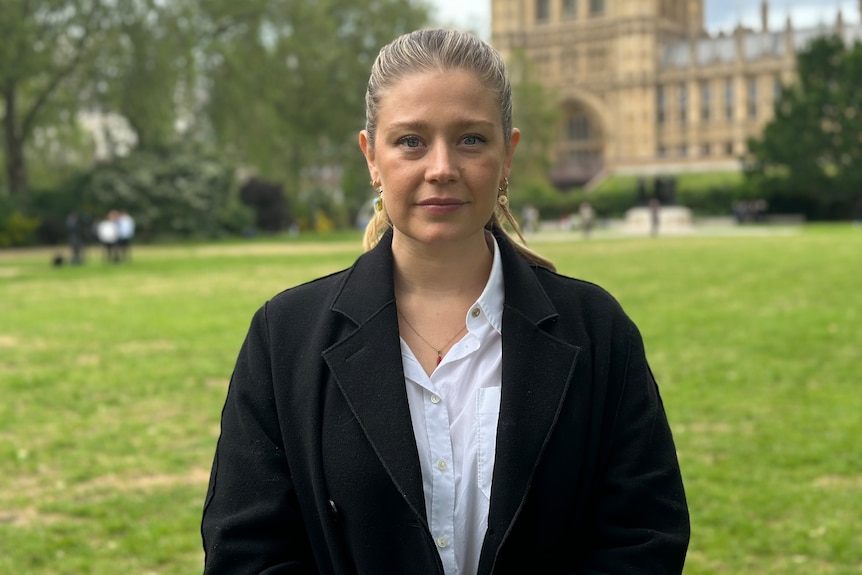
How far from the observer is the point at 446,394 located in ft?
8.17

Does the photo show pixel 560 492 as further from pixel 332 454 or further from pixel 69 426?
pixel 69 426

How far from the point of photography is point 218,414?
900 centimetres

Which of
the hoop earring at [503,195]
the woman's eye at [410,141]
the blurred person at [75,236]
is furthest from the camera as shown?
the blurred person at [75,236]

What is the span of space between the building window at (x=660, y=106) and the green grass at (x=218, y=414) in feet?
282

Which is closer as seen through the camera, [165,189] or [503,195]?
[503,195]

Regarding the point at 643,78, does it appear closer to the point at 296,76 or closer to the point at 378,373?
the point at 296,76

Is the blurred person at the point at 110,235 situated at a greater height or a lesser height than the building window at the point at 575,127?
lesser

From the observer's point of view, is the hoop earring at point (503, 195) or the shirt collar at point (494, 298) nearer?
the shirt collar at point (494, 298)

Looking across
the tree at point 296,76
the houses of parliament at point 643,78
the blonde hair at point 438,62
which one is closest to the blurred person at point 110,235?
the tree at point 296,76

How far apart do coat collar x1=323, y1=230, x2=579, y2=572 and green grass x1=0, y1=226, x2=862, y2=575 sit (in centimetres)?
328

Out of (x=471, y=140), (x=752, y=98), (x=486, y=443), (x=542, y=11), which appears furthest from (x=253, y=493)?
(x=542, y=11)

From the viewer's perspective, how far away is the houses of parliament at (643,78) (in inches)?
3949

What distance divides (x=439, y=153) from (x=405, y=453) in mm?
658

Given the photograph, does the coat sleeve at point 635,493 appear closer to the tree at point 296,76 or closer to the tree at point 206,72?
the tree at point 206,72
